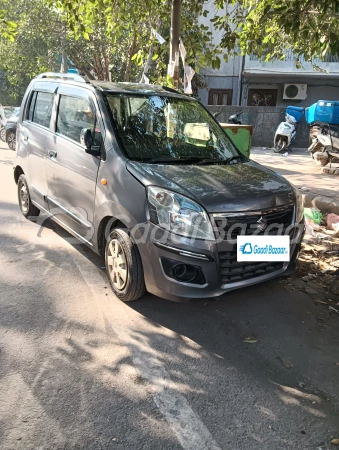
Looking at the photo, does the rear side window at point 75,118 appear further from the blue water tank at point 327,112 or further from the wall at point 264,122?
the wall at point 264,122

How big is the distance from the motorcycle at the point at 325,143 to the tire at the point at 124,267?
24.0ft

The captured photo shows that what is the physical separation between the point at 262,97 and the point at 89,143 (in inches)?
703

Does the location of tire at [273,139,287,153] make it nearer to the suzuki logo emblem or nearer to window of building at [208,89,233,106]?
window of building at [208,89,233,106]

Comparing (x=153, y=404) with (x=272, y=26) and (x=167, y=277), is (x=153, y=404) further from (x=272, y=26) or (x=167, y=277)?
(x=272, y=26)

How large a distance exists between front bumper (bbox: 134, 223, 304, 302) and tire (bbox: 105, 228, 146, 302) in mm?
126

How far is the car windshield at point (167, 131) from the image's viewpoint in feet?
12.2

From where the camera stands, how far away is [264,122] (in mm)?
14328

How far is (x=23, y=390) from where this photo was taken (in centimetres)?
247

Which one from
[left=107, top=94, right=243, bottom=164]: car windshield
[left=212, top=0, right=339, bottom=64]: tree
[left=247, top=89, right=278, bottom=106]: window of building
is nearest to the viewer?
[left=107, top=94, right=243, bottom=164]: car windshield

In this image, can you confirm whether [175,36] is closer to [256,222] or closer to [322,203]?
[322,203]

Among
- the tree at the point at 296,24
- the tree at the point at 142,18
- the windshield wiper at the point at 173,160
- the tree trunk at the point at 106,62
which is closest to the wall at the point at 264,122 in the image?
the tree trunk at the point at 106,62

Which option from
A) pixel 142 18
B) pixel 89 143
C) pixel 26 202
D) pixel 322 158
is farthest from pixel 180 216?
pixel 322 158

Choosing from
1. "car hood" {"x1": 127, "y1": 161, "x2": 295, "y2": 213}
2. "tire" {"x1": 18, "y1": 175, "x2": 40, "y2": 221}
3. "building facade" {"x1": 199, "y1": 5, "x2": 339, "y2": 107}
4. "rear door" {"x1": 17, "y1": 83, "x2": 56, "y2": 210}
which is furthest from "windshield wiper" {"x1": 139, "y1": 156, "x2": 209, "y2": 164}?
"building facade" {"x1": 199, "y1": 5, "x2": 339, "y2": 107}

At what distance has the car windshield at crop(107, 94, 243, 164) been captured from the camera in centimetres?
371
